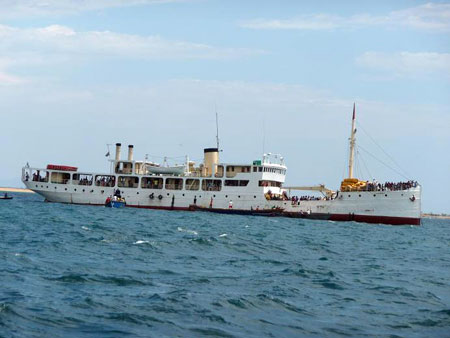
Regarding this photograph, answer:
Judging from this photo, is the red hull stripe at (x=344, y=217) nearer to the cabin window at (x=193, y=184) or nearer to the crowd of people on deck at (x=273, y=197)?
the crowd of people on deck at (x=273, y=197)

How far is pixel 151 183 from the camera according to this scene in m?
81.8

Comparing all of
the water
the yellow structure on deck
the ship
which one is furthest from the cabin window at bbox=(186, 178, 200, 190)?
the water

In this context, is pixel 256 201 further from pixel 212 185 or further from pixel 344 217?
pixel 344 217

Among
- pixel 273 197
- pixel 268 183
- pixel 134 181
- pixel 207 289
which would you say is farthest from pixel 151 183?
pixel 207 289

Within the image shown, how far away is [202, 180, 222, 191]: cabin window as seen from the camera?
78125 mm

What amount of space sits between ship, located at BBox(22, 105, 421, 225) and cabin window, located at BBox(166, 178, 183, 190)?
12 centimetres

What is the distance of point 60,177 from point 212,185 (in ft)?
69.1

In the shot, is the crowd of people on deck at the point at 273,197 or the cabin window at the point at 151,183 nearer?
the crowd of people on deck at the point at 273,197

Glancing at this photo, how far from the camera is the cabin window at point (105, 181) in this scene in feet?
271

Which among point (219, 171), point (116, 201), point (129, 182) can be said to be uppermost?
point (219, 171)

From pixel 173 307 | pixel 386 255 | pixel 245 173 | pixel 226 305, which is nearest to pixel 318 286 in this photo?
pixel 226 305

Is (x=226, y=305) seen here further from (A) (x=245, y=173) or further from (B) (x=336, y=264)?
(A) (x=245, y=173)

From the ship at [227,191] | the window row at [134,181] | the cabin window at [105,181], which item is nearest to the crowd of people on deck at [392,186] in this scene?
the ship at [227,191]

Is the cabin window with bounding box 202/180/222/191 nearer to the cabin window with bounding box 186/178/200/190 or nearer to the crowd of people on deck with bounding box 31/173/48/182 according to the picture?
the cabin window with bounding box 186/178/200/190
